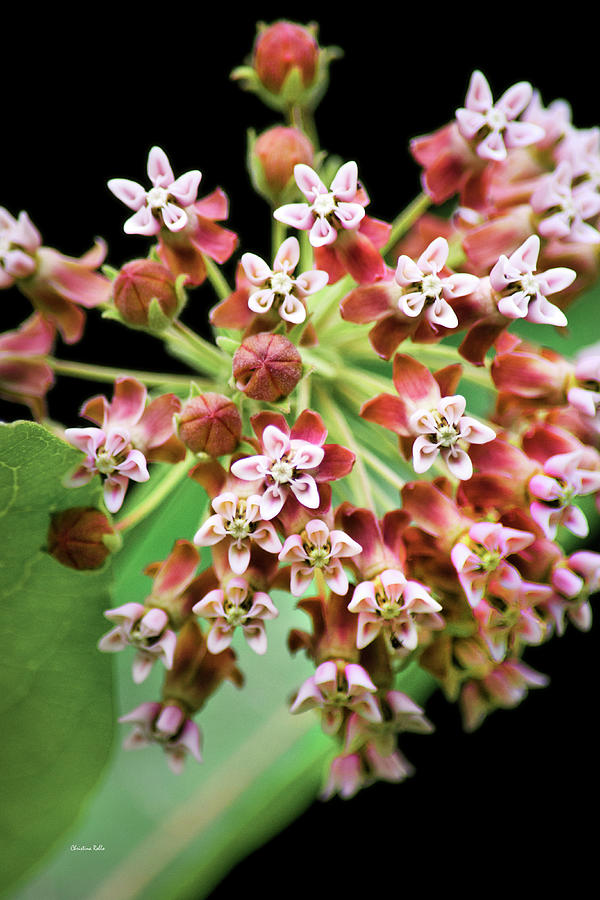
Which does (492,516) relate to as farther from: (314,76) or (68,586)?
(314,76)

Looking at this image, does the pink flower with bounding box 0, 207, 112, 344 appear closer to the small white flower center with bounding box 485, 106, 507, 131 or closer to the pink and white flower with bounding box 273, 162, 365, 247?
the pink and white flower with bounding box 273, 162, 365, 247

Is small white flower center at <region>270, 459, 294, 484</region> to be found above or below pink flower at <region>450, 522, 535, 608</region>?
above

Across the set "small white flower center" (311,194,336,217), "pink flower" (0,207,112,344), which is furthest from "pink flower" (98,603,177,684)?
"small white flower center" (311,194,336,217)

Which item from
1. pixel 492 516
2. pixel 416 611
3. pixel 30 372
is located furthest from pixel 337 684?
pixel 30 372

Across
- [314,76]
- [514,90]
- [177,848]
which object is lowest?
[177,848]

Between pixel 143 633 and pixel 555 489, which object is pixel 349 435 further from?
pixel 143 633

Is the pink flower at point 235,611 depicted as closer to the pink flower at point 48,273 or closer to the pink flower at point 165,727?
the pink flower at point 165,727

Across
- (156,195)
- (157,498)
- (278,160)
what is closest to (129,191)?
(156,195)
